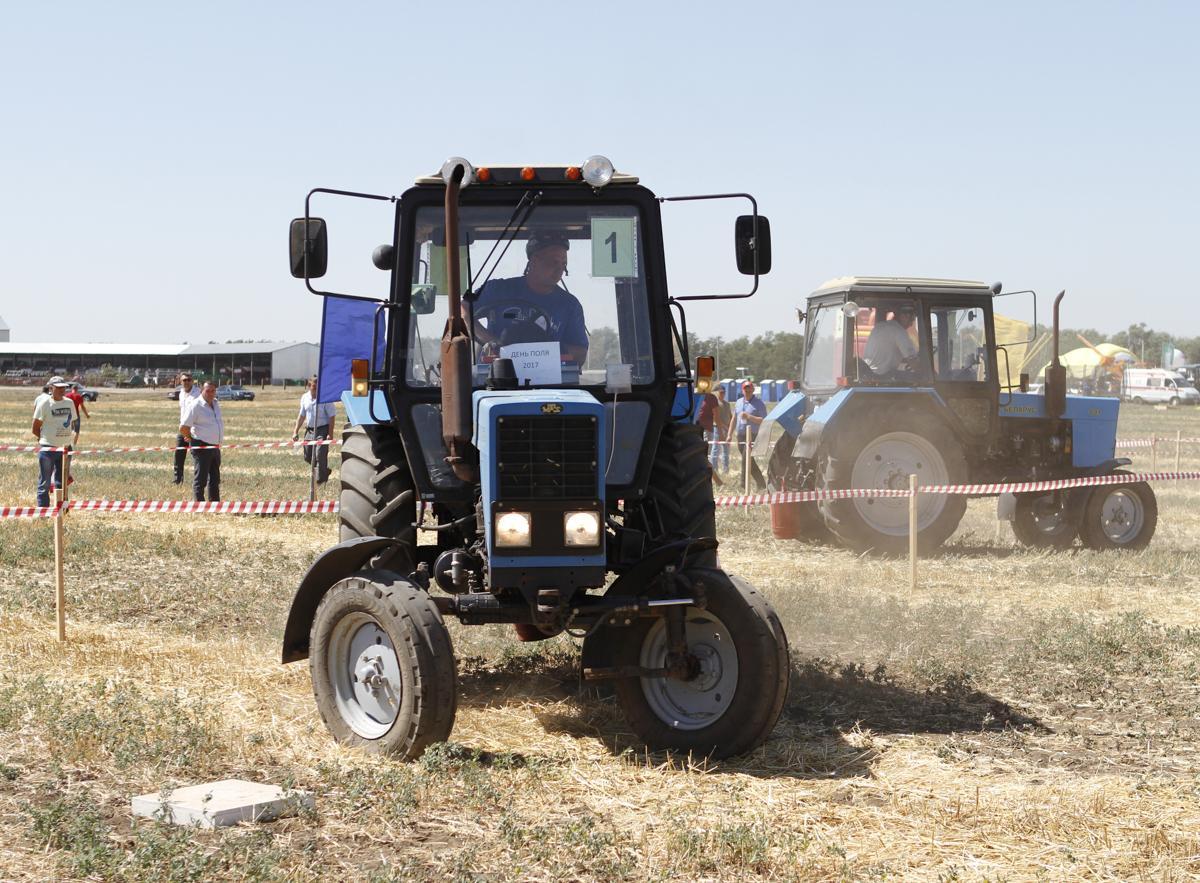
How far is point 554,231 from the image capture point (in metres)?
6.82

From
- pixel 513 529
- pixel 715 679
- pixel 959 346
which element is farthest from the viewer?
pixel 959 346

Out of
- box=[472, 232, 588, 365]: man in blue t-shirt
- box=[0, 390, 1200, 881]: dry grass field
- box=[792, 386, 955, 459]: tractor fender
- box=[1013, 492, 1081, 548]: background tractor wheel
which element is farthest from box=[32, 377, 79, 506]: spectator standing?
box=[472, 232, 588, 365]: man in blue t-shirt

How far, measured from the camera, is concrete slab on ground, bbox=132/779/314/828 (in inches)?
192

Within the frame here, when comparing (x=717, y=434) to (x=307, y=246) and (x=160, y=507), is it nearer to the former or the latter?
(x=160, y=507)

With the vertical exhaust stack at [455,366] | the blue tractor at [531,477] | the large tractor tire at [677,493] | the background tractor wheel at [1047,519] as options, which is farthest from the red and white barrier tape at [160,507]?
the background tractor wheel at [1047,519]

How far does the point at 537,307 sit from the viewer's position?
6.75 metres

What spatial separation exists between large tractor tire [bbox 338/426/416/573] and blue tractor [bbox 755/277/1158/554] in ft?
22.1

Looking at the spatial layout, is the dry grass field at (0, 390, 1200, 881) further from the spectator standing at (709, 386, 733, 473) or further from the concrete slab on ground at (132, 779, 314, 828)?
the spectator standing at (709, 386, 733, 473)

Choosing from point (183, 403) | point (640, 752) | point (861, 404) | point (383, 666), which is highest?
point (183, 403)

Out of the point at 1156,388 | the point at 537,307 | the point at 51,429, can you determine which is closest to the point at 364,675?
the point at 537,307

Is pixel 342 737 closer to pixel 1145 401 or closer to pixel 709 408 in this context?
pixel 709 408

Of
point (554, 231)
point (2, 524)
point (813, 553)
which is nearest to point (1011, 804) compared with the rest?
point (554, 231)

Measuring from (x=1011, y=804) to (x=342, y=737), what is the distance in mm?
2728

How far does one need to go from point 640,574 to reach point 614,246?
5.36 feet
